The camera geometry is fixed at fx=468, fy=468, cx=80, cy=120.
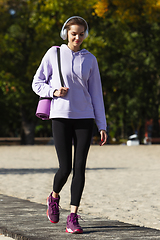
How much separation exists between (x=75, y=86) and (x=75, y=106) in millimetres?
187

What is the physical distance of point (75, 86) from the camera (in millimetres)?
4348

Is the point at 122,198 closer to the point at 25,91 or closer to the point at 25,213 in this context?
the point at 25,213

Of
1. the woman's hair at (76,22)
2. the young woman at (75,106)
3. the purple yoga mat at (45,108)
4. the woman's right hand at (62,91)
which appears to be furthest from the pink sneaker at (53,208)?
the woman's hair at (76,22)

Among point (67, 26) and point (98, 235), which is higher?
point (67, 26)

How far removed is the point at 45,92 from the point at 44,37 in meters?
26.9

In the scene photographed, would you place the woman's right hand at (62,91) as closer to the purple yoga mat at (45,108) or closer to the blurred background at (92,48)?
the purple yoga mat at (45,108)

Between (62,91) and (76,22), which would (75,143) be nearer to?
Answer: (62,91)

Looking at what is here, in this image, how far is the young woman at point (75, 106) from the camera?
4.34 metres

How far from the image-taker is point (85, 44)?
85.4 ft

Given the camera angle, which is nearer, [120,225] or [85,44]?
[120,225]

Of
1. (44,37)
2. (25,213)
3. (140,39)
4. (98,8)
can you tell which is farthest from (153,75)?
(25,213)

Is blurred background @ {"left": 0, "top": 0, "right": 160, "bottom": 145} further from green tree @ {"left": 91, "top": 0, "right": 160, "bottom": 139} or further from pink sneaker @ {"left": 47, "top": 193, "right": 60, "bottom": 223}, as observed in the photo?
pink sneaker @ {"left": 47, "top": 193, "right": 60, "bottom": 223}

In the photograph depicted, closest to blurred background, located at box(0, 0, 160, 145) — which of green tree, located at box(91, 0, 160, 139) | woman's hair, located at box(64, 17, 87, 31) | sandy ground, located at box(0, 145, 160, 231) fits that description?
green tree, located at box(91, 0, 160, 139)

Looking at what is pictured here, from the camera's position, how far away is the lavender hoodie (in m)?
4.34
